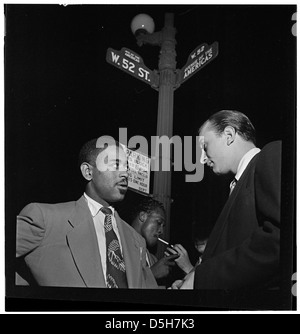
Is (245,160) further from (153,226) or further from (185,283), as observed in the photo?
(185,283)

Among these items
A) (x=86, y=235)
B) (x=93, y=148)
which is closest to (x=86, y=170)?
(x=93, y=148)

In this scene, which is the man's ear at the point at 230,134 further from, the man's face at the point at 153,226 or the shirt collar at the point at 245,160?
the man's face at the point at 153,226

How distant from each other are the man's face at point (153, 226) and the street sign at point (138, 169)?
0.19 meters

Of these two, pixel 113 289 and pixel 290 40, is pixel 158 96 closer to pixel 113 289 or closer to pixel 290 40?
pixel 290 40

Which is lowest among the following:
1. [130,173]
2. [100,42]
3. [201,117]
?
[130,173]

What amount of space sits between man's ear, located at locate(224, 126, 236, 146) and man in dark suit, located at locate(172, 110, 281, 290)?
0.9 inches

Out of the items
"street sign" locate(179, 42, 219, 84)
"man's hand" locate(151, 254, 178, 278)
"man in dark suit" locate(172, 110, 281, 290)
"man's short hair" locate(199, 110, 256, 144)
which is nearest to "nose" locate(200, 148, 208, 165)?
"man in dark suit" locate(172, 110, 281, 290)

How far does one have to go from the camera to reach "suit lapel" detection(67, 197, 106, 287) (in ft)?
14.4

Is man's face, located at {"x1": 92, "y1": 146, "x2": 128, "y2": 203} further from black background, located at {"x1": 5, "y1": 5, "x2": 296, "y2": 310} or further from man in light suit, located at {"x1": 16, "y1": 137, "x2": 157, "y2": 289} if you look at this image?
black background, located at {"x1": 5, "y1": 5, "x2": 296, "y2": 310}

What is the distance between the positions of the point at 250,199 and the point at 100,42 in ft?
4.83

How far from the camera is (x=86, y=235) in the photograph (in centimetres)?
443

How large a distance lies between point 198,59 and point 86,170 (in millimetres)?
1073
